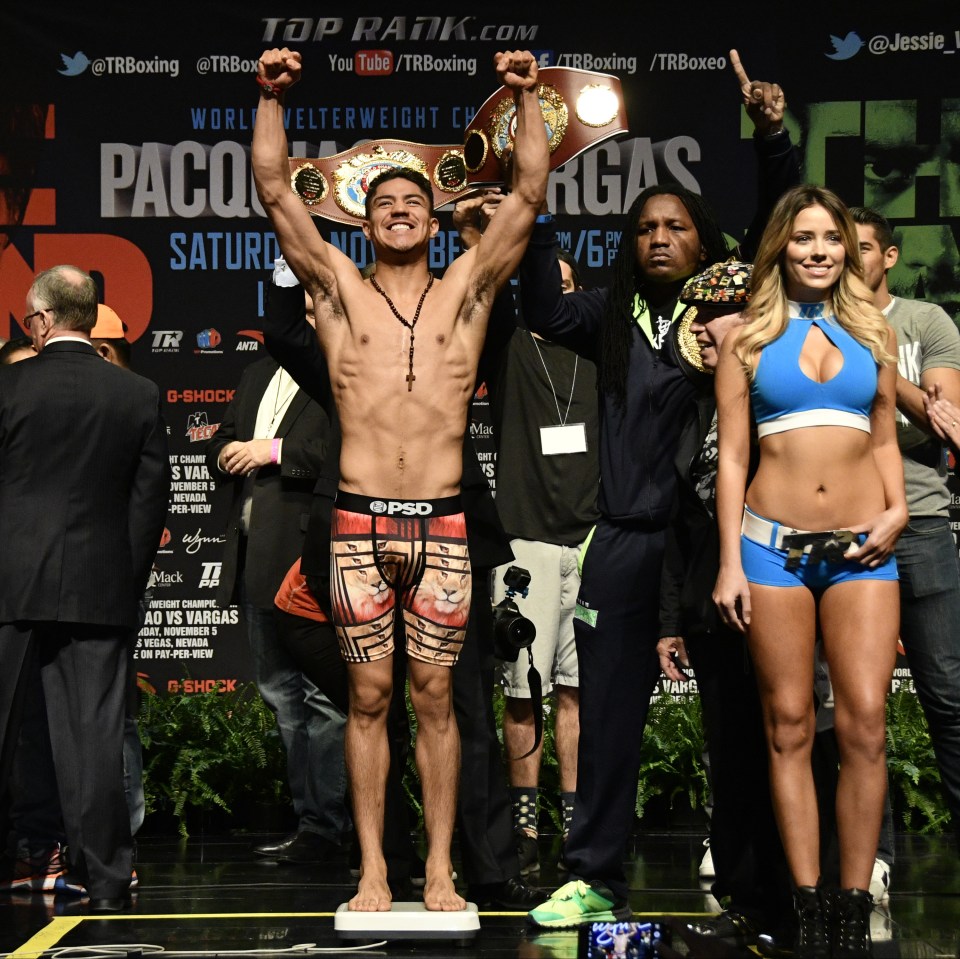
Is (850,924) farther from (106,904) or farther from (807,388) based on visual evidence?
(106,904)

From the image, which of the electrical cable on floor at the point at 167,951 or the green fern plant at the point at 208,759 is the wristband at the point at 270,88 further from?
the green fern plant at the point at 208,759

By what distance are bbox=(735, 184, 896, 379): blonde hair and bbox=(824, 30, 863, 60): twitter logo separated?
3.52 metres

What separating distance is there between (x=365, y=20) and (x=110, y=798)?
13.5 ft

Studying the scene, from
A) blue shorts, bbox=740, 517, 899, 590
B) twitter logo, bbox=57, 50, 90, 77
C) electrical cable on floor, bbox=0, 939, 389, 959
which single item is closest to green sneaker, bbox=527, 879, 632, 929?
electrical cable on floor, bbox=0, 939, 389, 959

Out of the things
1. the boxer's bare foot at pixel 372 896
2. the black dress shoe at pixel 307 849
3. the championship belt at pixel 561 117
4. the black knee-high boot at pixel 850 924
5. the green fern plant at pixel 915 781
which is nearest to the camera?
the black knee-high boot at pixel 850 924

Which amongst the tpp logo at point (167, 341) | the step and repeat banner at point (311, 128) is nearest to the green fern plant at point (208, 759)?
the step and repeat banner at point (311, 128)

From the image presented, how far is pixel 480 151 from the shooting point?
4.32m

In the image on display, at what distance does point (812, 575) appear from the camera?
142 inches

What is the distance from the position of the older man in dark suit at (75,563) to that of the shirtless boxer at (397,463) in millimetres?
875

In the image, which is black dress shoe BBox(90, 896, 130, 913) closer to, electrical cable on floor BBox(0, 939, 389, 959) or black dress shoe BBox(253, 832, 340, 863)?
electrical cable on floor BBox(0, 939, 389, 959)

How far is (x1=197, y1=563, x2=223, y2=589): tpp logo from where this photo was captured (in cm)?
703

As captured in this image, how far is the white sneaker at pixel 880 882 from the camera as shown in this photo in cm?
443

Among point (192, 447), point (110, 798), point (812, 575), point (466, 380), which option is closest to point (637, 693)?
point (812, 575)

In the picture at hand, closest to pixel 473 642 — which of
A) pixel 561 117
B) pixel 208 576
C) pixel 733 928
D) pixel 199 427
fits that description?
pixel 733 928
